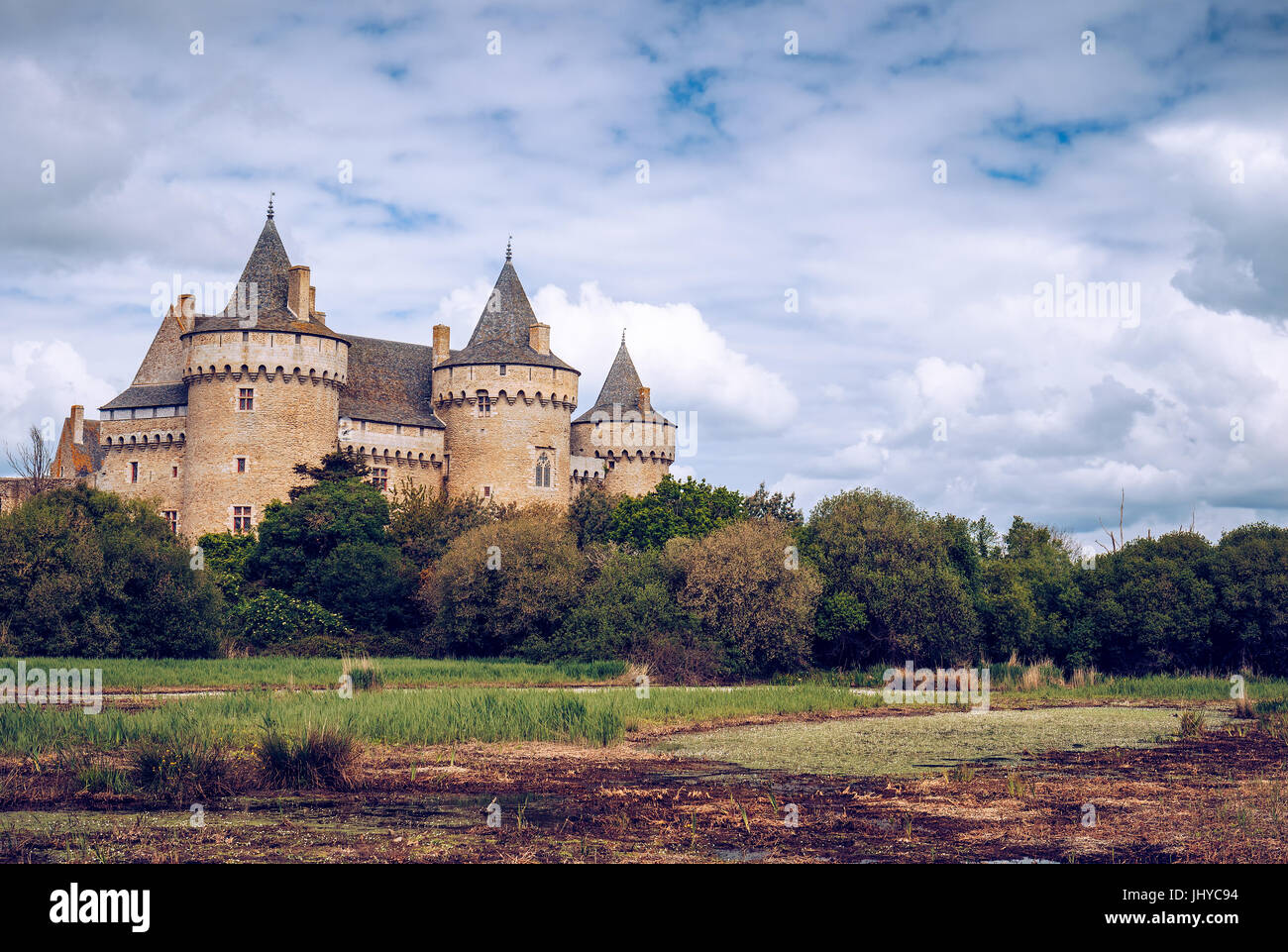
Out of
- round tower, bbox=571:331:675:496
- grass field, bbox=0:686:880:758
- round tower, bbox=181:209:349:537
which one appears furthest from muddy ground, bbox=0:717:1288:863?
round tower, bbox=571:331:675:496

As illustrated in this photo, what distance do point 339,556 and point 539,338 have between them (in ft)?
65.0

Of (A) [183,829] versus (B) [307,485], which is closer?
(A) [183,829]

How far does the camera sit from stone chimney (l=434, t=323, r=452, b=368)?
2427 inches

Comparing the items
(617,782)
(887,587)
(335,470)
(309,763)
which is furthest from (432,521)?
(309,763)

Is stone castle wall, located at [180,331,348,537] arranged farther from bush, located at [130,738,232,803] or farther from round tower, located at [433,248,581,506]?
bush, located at [130,738,232,803]

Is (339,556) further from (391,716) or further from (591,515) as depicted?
(391,716)

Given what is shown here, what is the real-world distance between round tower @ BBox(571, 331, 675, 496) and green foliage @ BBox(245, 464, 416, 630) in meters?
17.5

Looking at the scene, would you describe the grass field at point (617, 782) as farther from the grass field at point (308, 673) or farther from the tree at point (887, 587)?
the tree at point (887, 587)

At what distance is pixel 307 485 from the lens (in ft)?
171

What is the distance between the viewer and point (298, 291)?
55844mm

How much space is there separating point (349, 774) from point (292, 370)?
40.9 m

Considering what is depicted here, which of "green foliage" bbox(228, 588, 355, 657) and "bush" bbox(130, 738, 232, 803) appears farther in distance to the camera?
"green foliage" bbox(228, 588, 355, 657)

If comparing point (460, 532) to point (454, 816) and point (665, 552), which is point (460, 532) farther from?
point (454, 816)
